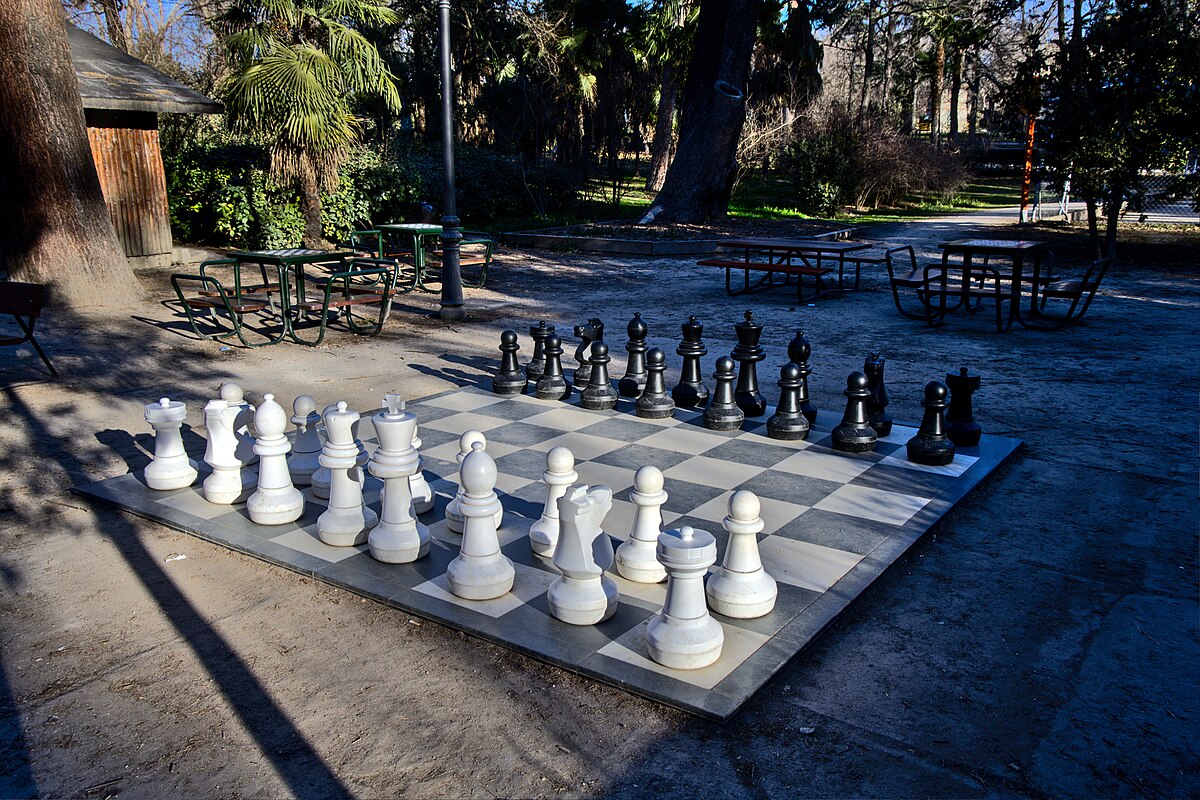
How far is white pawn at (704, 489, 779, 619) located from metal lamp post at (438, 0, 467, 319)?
706 centimetres

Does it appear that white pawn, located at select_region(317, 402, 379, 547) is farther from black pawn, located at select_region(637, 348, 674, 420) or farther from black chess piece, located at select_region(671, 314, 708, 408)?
black chess piece, located at select_region(671, 314, 708, 408)

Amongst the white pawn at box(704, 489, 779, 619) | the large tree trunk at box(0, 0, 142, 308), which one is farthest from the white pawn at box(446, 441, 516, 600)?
the large tree trunk at box(0, 0, 142, 308)

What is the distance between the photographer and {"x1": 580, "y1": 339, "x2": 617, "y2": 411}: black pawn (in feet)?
20.0

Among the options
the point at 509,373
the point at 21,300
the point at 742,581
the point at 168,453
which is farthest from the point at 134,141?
the point at 742,581

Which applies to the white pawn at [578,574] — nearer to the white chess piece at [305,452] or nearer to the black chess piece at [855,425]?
the white chess piece at [305,452]

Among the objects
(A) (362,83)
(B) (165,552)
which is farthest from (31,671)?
(A) (362,83)

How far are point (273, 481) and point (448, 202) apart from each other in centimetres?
616

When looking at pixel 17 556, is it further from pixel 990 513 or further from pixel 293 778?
pixel 990 513

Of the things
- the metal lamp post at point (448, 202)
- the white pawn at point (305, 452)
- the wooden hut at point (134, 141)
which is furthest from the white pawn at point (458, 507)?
the wooden hut at point (134, 141)

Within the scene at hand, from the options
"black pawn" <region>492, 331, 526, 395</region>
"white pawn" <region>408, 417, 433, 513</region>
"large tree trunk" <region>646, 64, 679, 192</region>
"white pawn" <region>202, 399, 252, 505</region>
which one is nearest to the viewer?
"white pawn" <region>408, 417, 433, 513</region>

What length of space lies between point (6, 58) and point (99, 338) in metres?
3.41

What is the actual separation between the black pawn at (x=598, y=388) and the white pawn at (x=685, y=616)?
304 centimetres

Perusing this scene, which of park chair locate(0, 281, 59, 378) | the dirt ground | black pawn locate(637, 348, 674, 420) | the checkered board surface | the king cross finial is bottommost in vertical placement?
the dirt ground

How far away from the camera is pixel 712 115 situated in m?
20.1
